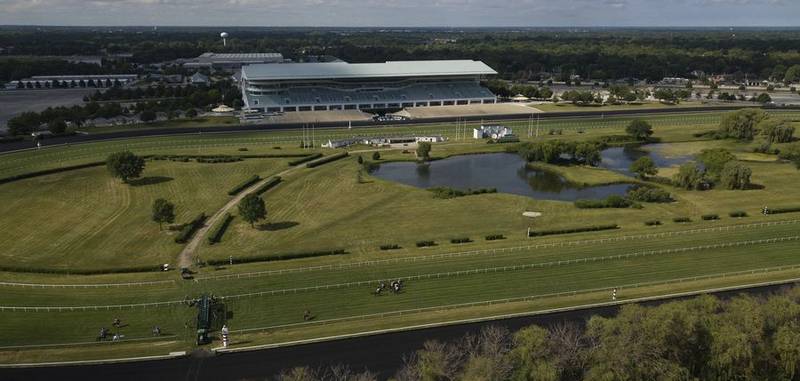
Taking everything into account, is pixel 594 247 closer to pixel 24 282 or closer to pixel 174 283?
pixel 174 283

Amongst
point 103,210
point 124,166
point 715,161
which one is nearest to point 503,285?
point 103,210

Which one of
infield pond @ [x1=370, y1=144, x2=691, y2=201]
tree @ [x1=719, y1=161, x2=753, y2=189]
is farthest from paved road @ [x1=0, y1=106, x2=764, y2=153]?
tree @ [x1=719, y1=161, x2=753, y2=189]

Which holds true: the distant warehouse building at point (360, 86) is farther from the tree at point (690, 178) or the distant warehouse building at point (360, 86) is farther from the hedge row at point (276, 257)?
the hedge row at point (276, 257)

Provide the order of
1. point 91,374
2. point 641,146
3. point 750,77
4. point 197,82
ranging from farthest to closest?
1. point 750,77
2. point 197,82
3. point 641,146
4. point 91,374

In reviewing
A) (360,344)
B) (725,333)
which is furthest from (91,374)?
(725,333)

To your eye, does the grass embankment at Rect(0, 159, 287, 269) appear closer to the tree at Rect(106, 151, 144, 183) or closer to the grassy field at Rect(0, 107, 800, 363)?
the grassy field at Rect(0, 107, 800, 363)

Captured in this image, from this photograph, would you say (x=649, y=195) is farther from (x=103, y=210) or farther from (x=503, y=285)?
(x=103, y=210)
